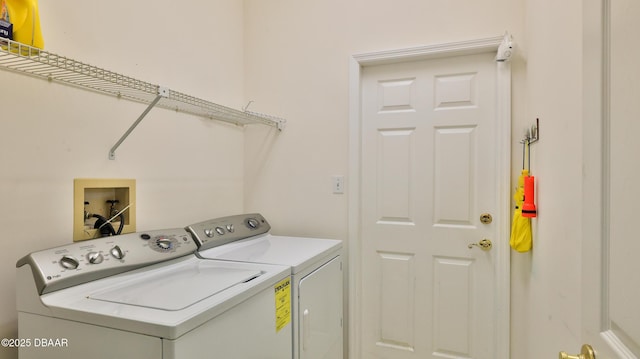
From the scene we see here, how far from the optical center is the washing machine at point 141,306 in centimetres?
89

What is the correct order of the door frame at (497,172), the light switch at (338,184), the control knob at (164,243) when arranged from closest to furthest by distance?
the control knob at (164,243) → the door frame at (497,172) → the light switch at (338,184)

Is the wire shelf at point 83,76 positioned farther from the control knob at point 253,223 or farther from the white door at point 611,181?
the white door at point 611,181

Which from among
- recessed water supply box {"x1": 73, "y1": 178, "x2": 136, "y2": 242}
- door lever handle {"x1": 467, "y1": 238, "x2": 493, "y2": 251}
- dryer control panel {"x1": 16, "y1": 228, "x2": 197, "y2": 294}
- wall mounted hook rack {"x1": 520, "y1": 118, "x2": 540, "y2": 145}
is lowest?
door lever handle {"x1": 467, "y1": 238, "x2": 493, "y2": 251}

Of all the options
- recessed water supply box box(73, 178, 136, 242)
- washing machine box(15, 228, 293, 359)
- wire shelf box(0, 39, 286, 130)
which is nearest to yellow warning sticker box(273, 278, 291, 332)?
washing machine box(15, 228, 293, 359)

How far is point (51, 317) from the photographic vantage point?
994 mm

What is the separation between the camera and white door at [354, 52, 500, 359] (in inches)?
78.4

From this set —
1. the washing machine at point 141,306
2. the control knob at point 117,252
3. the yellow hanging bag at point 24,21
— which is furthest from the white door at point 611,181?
the yellow hanging bag at point 24,21

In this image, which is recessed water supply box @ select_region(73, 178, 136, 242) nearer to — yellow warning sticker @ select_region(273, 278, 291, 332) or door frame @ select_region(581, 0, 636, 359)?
yellow warning sticker @ select_region(273, 278, 291, 332)

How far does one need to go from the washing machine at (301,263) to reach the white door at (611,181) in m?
1.03

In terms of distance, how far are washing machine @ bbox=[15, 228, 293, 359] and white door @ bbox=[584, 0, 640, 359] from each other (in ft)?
2.92

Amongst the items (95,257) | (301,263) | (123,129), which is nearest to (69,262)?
(95,257)

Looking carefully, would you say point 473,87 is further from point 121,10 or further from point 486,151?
point 121,10

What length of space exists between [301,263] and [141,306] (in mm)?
685

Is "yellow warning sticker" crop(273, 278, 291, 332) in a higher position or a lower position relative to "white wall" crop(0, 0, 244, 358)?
lower
